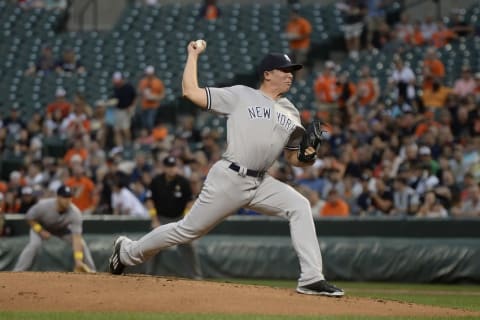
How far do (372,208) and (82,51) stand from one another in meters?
11.8

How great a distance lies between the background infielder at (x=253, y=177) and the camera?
8453 millimetres

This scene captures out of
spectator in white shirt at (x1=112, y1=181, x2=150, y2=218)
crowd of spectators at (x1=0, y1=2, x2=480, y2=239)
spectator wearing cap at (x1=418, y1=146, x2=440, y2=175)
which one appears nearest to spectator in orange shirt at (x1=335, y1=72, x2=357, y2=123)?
crowd of spectators at (x1=0, y1=2, x2=480, y2=239)

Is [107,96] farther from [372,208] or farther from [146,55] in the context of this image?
[372,208]

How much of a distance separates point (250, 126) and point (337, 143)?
34.2ft

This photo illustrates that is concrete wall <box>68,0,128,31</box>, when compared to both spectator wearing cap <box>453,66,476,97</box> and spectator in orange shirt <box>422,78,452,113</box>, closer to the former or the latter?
spectator in orange shirt <box>422,78,452,113</box>

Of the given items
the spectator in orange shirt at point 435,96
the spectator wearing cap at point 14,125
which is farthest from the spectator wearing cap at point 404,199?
the spectator wearing cap at point 14,125

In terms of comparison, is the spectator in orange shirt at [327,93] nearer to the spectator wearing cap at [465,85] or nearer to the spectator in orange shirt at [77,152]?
the spectator wearing cap at [465,85]

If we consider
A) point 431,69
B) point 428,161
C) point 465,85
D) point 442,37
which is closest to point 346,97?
point 431,69

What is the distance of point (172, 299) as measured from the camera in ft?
27.1

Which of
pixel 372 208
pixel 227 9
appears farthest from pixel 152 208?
pixel 227 9

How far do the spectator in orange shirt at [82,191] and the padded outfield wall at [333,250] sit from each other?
1.81 m

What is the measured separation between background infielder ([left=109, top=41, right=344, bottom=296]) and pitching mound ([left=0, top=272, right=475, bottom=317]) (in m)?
0.36

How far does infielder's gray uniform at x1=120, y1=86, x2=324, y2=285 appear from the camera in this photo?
846cm

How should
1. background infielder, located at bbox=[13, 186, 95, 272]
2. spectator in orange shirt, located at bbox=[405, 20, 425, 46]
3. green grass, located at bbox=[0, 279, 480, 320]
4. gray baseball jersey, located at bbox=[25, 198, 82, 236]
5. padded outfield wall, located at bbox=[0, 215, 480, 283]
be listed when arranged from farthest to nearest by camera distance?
spectator in orange shirt, located at bbox=[405, 20, 425, 46], padded outfield wall, located at bbox=[0, 215, 480, 283], gray baseball jersey, located at bbox=[25, 198, 82, 236], background infielder, located at bbox=[13, 186, 95, 272], green grass, located at bbox=[0, 279, 480, 320]
